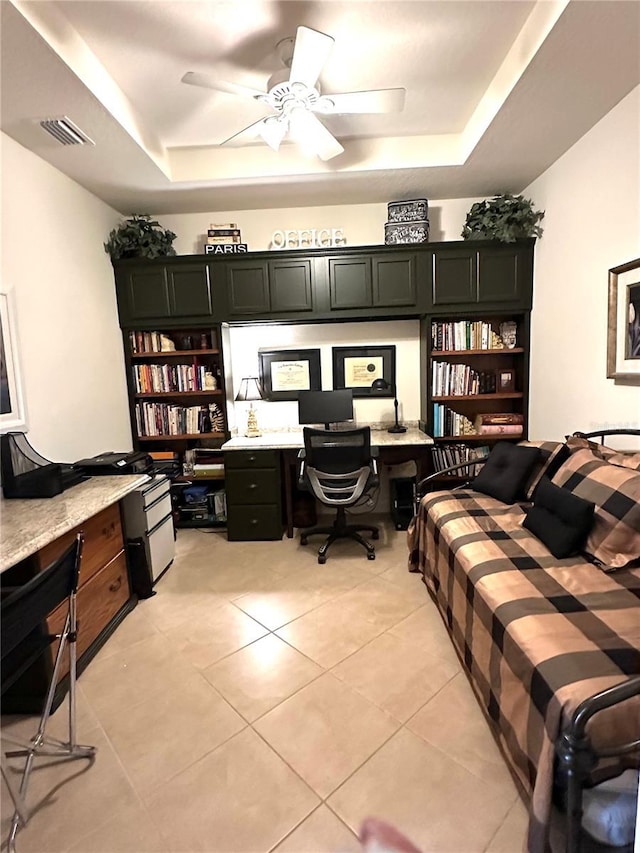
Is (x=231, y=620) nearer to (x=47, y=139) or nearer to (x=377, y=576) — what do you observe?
(x=377, y=576)

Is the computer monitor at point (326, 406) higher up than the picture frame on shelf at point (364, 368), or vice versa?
the picture frame on shelf at point (364, 368)

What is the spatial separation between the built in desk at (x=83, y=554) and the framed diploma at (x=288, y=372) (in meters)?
1.58

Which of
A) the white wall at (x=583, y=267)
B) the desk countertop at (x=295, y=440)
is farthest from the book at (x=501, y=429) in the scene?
the desk countertop at (x=295, y=440)

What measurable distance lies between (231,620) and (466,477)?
7.43 feet

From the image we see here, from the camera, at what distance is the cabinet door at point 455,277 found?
3350mm

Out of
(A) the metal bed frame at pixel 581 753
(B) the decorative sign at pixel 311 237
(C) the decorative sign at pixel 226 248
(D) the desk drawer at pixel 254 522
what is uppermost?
(B) the decorative sign at pixel 311 237

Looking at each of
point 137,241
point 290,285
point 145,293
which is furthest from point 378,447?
point 137,241

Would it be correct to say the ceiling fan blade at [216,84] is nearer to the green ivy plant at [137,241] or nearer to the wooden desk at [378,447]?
the green ivy plant at [137,241]

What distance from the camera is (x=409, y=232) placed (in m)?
3.37

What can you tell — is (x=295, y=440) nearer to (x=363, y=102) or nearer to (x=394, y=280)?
(x=394, y=280)

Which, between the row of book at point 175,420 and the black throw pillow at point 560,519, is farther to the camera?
the row of book at point 175,420

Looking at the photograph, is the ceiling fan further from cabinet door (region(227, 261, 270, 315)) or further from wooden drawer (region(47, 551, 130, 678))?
wooden drawer (region(47, 551, 130, 678))

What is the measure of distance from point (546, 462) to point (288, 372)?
87.8 inches

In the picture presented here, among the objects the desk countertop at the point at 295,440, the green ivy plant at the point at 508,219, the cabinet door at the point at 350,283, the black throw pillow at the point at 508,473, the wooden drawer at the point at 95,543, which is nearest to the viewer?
the wooden drawer at the point at 95,543
